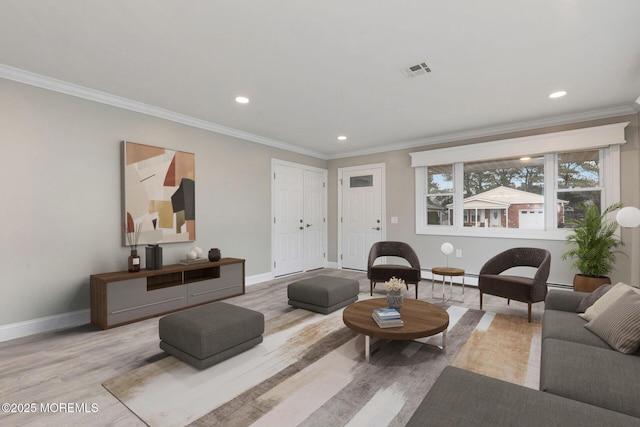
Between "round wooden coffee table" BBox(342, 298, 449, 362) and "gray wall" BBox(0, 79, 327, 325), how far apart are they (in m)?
2.80

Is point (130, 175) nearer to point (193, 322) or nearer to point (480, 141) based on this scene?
point (193, 322)

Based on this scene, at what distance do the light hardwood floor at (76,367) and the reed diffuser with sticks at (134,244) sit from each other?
0.63 meters

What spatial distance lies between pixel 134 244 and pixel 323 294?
242 cm

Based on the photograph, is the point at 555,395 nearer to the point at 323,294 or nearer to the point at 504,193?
the point at 323,294

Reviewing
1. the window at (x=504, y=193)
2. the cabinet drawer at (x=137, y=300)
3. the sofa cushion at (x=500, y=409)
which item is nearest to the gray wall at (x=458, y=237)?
the window at (x=504, y=193)

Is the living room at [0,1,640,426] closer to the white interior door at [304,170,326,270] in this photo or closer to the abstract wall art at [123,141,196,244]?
the abstract wall art at [123,141,196,244]

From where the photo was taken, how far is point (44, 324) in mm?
3119

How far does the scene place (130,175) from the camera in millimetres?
3703

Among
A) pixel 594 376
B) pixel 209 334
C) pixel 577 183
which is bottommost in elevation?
pixel 209 334

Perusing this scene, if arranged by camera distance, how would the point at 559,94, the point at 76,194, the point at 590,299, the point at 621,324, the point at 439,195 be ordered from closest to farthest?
the point at 621,324 → the point at 590,299 → the point at 76,194 → the point at 559,94 → the point at 439,195

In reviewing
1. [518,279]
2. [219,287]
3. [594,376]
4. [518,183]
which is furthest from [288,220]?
[594,376]

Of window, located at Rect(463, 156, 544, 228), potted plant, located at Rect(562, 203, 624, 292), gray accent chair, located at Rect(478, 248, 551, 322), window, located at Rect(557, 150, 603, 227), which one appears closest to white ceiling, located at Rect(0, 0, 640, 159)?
window, located at Rect(557, 150, 603, 227)

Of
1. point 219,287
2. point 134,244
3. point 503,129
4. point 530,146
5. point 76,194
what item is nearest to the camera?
point 76,194

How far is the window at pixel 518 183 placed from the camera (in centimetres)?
417
